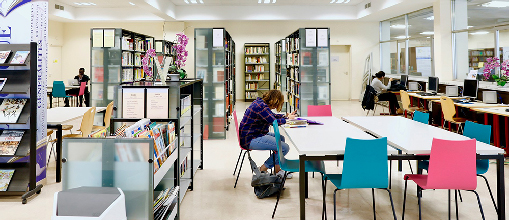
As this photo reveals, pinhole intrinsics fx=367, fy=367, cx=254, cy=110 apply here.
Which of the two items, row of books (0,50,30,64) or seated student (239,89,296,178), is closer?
row of books (0,50,30,64)

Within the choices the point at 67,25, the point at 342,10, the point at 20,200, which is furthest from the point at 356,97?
the point at 20,200

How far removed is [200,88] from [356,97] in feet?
34.4

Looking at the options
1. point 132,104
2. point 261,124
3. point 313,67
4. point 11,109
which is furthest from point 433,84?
point 11,109

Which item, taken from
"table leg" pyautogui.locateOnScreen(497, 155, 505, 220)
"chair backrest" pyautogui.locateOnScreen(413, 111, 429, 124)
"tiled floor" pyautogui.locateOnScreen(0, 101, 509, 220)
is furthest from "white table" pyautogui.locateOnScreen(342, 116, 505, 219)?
"tiled floor" pyautogui.locateOnScreen(0, 101, 509, 220)

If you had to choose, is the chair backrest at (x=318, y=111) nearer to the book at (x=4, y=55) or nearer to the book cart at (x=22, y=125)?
the book cart at (x=22, y=125)

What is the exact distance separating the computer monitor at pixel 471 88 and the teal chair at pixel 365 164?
531 centimetres

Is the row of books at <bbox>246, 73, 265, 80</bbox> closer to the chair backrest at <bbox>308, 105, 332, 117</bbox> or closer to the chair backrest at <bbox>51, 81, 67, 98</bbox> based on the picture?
the chair backrest at <bbox>51, 81, 67, 98</bbox>

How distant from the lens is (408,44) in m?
11.4

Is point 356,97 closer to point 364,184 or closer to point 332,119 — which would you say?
point 332,119

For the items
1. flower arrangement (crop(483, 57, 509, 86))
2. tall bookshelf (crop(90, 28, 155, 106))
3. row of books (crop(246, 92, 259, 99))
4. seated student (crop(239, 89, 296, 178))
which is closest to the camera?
seated student (crop(239, 89, 296, 178))

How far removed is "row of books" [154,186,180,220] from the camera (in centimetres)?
238

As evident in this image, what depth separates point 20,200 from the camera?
363cm

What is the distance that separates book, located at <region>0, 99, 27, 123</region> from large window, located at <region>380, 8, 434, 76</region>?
31.8 ft

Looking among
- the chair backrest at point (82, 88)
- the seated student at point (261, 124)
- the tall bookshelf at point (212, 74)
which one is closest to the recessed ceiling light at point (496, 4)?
the tall bookshelf at point (212, 74)
